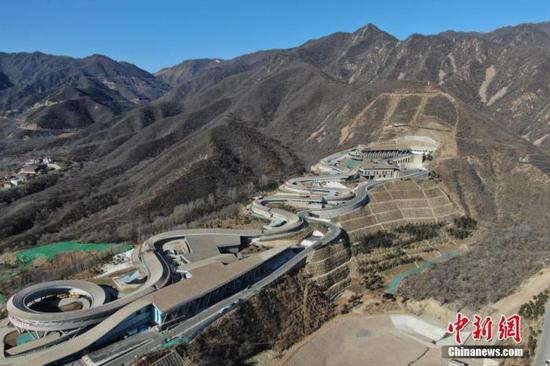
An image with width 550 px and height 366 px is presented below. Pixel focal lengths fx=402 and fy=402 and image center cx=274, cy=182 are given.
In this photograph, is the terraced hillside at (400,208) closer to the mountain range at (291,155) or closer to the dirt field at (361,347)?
the mountain range at (291,155)

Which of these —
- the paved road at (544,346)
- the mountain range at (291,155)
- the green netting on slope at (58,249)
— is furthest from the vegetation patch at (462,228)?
the green netting on slope at (58,249)

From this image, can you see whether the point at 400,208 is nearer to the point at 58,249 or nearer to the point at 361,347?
the point at 361,347

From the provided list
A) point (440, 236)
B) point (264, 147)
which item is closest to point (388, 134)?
point (264, 147)

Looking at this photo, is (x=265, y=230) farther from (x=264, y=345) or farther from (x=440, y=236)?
(x=440, y=236)

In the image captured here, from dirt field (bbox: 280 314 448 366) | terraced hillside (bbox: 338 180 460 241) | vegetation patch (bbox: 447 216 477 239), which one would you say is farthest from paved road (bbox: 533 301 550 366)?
terraced hillside (bbox: 338 180 460 241)

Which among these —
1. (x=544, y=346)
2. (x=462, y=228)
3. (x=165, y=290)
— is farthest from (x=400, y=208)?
(x=165, y=290)

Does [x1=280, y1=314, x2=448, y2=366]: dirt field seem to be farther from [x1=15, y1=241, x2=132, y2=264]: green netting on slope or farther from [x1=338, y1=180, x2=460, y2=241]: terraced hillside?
[x1=15, y1=241, x2=132, y2=264]: green netting on slope
